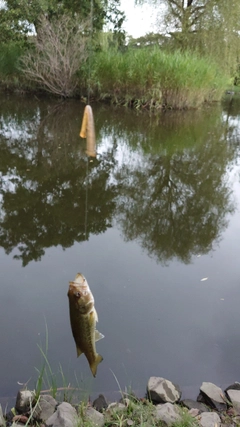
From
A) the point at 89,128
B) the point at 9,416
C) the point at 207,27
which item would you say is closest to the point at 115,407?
the point at 9,416

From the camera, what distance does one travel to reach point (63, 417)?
2.07 meters

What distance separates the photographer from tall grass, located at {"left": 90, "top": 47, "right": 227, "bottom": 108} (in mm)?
14227

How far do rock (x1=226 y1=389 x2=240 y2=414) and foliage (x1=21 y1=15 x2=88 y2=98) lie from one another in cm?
1460

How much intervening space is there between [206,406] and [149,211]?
127 inches

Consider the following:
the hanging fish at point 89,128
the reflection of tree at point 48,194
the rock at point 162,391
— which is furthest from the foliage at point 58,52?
the rock at point 162,391

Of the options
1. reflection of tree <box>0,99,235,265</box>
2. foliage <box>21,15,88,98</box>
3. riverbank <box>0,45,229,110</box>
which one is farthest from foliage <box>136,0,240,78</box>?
reflection of tree <box>0,99,235,265</box>

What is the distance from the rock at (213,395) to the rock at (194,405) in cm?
5

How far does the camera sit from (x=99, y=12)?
1505 cm

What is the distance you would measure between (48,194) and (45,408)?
3.70m

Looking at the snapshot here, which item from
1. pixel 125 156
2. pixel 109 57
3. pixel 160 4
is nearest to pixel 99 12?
pixel 109 57

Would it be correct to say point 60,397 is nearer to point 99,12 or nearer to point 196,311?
point 196,311

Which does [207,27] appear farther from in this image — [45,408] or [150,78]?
[45,408]

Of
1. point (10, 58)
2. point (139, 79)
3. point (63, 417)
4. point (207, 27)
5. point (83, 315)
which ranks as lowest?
point (63, 417)

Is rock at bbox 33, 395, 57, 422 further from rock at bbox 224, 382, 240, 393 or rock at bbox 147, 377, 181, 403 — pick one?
rock at bbox 224, 382, 240, 393
